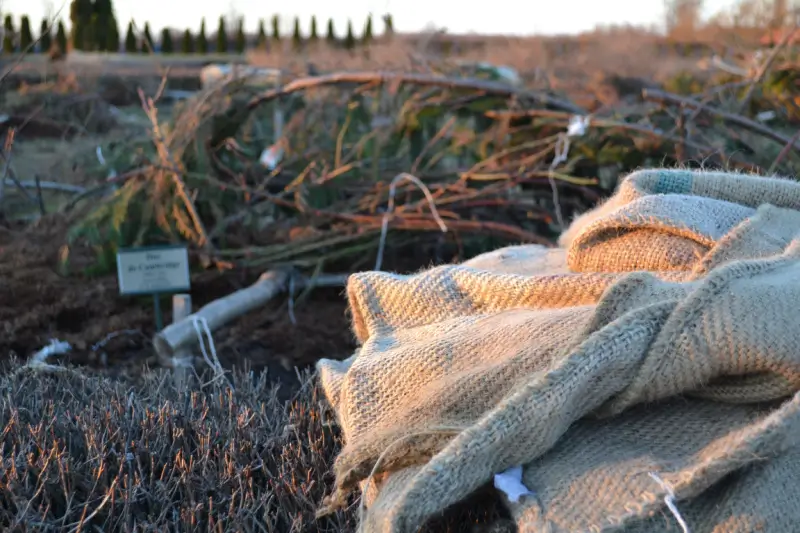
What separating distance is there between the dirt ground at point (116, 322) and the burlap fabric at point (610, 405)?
1421mm

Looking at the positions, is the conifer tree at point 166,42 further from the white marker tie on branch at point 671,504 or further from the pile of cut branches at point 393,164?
the white marker tie on branch at point 671,504

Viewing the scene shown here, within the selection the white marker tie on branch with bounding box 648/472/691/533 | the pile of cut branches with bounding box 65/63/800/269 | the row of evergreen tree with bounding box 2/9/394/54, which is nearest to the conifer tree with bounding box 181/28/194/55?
the row of evergreen tree with bounding box 2/9/394/54

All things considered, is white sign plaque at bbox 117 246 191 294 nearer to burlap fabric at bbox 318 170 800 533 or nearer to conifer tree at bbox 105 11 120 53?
burlap fabric at bbox 318 170 800 533

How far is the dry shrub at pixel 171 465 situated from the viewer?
3.71 feet

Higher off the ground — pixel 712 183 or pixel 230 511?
pixel 712 183

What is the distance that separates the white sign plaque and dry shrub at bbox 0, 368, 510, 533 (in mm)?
1003

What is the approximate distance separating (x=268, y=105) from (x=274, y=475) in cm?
308

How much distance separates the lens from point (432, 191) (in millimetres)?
3541

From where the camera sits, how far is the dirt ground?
9.10 feet

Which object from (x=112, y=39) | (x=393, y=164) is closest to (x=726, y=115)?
(x=393, y=164)

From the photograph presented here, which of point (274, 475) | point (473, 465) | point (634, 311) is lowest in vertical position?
point (274, 475)

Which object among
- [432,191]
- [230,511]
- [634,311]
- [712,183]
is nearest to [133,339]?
[432,191]

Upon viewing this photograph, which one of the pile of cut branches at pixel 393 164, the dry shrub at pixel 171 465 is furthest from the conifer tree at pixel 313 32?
the dry shrub at pixel 171 465

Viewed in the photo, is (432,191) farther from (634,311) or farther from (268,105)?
(634,311)
